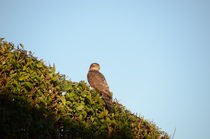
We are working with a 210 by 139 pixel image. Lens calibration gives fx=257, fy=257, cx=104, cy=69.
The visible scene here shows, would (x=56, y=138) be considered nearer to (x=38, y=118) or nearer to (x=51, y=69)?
(x=38, y=118)

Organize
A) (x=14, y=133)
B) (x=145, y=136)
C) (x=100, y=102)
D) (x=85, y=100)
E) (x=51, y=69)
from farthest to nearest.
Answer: (x=145, y=136)
(x=100, y=102)
(x=85, y=100)
(x=51, y=69)
(x=14, y=133)

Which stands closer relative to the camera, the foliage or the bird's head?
the foliage

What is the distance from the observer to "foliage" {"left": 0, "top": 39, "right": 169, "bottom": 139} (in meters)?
4.59

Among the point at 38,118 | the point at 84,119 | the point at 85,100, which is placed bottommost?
the point at 38,118

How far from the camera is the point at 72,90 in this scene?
20.2 ft

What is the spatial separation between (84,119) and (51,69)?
1.44 meters

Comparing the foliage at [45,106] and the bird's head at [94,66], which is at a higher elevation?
the bird's head at [94,66]

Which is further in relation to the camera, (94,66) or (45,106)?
(94,66)

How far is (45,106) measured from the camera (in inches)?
205

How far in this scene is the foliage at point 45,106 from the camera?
4587 millimetres

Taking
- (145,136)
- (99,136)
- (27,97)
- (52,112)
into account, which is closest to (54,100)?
(52,112)

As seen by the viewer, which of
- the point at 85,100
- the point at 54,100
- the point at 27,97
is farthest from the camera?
the point at 85,100

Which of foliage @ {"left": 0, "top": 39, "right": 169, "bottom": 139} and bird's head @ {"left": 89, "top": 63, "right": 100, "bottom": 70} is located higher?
bird's head @ {"left": 89, "top": 63, "right": 100, "bottom": 70}

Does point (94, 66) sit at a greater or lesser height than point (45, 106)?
greater
